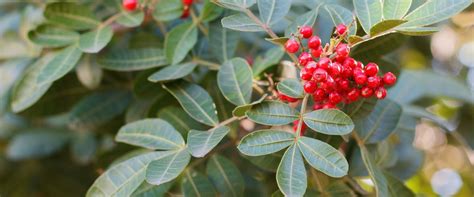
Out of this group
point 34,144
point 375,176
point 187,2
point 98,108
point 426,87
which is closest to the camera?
point 375,176

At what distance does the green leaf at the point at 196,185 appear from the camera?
0.93 m

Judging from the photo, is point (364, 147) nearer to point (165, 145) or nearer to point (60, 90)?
point (165, 145)

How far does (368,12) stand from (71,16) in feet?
1.84

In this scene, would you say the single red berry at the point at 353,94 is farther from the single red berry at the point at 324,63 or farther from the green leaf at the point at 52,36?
the green leaf at the point at 52,36

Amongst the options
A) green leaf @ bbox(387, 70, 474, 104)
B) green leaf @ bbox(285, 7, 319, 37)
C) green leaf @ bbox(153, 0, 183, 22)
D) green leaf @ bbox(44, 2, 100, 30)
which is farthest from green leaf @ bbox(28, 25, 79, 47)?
green leaf @ bbox(387, 70, 474, 104)

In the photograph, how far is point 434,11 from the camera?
2.57 feet

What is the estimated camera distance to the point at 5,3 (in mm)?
1516

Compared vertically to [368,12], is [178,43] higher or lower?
lower

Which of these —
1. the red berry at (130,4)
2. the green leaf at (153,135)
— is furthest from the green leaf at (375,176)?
the red berry at (130,4)

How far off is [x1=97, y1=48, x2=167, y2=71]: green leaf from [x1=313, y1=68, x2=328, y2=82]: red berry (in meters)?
0.36

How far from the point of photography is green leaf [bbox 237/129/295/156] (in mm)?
783

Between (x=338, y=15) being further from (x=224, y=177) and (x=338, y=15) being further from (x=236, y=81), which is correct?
(x=224, y=177)

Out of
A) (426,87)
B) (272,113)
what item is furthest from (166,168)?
(426,87)

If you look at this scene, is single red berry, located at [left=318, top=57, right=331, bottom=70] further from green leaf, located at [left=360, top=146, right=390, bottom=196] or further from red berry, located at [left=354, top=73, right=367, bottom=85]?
green leaf, located at [left=360, top=146, right=390, bottom=196]
